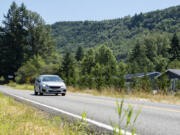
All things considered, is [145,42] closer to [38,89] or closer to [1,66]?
[1,66]

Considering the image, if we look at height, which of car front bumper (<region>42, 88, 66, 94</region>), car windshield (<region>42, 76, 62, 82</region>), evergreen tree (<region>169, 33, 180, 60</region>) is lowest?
car front bumper (<region>42, 88, 66, 94</region>)

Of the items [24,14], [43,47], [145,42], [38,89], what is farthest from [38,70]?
[145,42]

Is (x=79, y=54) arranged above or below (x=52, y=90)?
above

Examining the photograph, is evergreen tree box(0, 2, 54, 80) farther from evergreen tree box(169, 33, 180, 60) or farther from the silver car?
the silver car

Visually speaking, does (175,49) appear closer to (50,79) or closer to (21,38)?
(21,38)

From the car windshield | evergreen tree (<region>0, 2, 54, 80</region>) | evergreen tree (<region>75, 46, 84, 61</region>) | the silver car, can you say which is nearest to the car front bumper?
the silver car

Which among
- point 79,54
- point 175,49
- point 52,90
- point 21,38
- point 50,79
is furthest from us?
point 79,54

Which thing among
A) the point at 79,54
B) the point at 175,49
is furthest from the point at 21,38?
the point at 79,54

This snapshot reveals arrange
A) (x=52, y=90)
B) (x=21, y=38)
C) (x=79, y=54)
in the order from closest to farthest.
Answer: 1. (x=52, y=90)
2. (x=21, y=38)
3. (x=79, y=54)

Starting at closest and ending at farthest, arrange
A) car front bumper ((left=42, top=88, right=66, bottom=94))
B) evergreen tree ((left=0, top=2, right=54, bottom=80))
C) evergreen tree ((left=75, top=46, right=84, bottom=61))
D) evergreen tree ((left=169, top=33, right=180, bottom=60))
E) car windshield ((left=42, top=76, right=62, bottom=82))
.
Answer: car front bumper ((left=42, top=88, right=66, bottom=94)) < car windshield ((left=42, top=76, right=62, bottom=82)) < evergreen tree ((left=0, top=2, right=54, bottom=80)) < evergreen tree ((left=169, top=33, right=180, bottom=60)) < evergreen tree ((left=75, top=46, right=84, bottom=61))

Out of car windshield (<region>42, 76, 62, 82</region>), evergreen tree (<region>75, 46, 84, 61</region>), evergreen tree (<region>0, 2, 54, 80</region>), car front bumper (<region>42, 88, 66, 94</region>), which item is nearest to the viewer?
car front bumper (<region>42, 88, 66, 94</region>)

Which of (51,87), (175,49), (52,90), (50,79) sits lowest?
(52,90)

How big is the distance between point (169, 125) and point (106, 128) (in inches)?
63.4

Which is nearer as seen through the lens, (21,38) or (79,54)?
(21,38)
